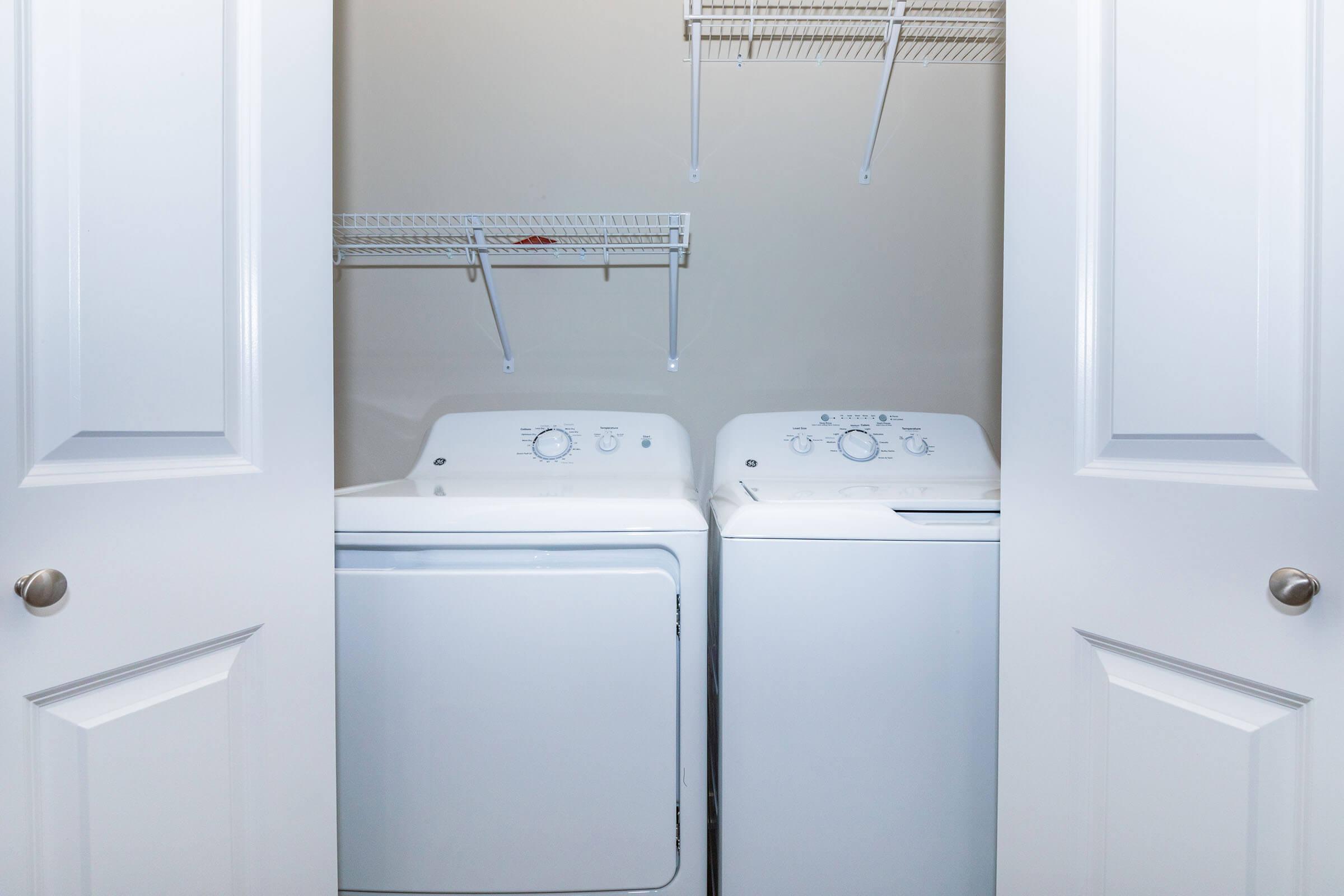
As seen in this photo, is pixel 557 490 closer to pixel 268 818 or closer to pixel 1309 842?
pixel 268 818

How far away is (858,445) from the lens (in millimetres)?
1467

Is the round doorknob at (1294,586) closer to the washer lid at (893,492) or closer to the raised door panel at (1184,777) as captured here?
the raised door panel at (1184,777)

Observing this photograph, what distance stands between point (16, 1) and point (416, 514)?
68 cm

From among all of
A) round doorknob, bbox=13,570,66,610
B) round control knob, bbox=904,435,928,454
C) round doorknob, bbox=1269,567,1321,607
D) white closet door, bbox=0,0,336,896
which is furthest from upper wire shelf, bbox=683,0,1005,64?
round doorknob, bbox=13,570,66,610

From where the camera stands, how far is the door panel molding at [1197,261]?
555mm

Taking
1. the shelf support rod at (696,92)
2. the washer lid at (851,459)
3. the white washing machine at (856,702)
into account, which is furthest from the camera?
the shelf support rod at (696,92)

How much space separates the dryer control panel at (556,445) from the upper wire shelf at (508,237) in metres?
0.44

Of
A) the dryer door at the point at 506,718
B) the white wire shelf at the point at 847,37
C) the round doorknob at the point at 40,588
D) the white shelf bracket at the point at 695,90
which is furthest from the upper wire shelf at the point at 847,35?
the round doorknob at the point at 40,588

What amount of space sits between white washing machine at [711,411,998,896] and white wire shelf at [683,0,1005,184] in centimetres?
118

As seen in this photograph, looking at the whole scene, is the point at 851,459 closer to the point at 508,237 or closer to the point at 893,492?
the point at 893,492

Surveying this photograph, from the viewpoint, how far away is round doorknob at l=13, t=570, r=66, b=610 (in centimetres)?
51

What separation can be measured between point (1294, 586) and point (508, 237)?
1629 millimetres

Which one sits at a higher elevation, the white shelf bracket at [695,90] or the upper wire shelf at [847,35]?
the upper wire shelf at [847,35]

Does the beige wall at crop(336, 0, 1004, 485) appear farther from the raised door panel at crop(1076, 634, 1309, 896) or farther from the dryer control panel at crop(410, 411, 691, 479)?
the raised door panel at crop(1076, 634, 1309, 896)
